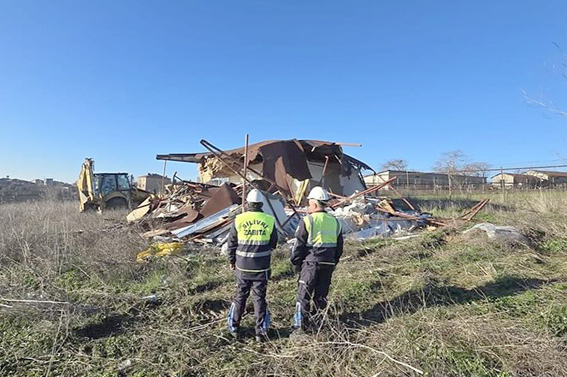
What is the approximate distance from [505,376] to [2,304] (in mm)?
5491

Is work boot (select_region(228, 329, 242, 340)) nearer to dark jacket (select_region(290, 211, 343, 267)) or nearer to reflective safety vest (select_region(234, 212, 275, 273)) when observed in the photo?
reflective safety vest (select_region(234, 212, 275, 273))

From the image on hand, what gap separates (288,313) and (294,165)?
378 inches

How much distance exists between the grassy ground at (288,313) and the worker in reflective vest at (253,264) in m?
0.21

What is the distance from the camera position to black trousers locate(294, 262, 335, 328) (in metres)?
3.95

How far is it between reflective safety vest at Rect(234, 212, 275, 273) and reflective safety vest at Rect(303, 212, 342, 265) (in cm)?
45

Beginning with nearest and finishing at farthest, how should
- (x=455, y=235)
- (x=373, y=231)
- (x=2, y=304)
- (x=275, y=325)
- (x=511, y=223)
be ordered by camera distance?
1. (x=275, y=325)
2. (x=2, y=304)
3. (x=455, y=235)
4. (x=511, y=223)
5. (x=373, y=231)

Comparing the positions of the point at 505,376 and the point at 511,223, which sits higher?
the point at 511,223

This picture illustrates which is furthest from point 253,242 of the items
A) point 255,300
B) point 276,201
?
point 276,201

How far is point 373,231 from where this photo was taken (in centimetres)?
959

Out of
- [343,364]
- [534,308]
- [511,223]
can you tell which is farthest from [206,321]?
[511,223]

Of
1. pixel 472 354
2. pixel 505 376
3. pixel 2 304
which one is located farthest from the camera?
pixel 2 304

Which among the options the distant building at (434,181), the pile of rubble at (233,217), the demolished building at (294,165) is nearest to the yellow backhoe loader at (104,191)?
the demolished building at (294,165)

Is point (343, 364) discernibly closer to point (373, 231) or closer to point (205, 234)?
point (205, 234)

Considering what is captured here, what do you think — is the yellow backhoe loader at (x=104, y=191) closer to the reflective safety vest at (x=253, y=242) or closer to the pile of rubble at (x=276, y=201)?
the pile of rubble at (x=276, y=201)
